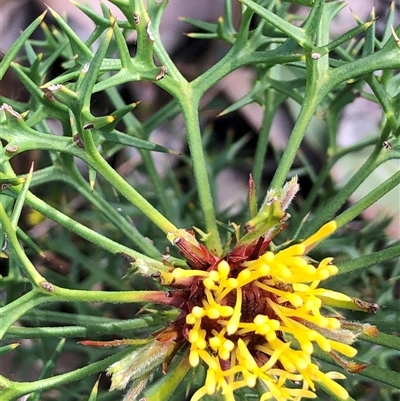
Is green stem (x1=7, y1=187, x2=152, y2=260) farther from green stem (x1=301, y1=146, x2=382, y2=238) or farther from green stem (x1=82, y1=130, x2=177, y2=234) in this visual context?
green stem (x1=301, y1=146, x2=382, y2=238)

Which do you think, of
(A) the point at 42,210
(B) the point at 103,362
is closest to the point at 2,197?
(A) the point at 42,210


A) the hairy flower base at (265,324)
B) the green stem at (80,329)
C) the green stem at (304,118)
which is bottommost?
the hairy flower base at (265,324)

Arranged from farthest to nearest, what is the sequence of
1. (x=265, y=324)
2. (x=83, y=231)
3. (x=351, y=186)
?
(x=351, y=186)
(x=83, y=231)
(x=265, y=324)

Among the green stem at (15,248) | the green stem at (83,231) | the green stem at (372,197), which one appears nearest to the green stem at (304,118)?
the green stem at (372,197)

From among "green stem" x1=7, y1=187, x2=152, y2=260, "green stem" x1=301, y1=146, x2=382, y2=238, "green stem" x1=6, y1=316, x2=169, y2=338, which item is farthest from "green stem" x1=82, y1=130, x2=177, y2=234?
"green stem" x1=301, y1=146, x2=382, y2=238

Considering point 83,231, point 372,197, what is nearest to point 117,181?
point 83,231

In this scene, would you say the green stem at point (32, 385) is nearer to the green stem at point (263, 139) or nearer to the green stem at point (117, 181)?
the green stem at point (117, 181)

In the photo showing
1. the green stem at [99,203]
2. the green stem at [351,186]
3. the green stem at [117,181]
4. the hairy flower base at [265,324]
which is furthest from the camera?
the green stem at [99,203]

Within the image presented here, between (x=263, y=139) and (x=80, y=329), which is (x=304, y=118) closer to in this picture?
(x=263, y=139)

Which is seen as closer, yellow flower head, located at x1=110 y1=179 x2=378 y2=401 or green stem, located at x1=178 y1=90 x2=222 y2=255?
yellow flower head, located at x1=110 y1=179 x2=378 y2=401

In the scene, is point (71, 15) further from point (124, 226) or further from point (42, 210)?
point (42, 210)
